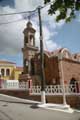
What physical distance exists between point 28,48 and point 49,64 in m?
4.31

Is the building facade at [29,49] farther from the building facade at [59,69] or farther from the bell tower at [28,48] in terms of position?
the building facade at [59,69]

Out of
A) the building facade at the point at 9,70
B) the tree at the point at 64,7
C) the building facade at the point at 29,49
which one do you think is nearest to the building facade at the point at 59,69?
the building facade at the point at 29,49

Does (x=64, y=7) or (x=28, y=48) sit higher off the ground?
(x=28, y=48)

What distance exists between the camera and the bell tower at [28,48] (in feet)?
Answer: 105

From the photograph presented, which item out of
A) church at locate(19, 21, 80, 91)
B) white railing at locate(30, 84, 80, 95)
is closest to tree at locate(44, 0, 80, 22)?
white railing at locate(30, 84, 80, 95)

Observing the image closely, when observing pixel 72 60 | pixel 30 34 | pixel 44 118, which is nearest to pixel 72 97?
pixel 44 118

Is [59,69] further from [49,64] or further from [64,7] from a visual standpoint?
[64,7]

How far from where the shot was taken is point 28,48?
31734 mm

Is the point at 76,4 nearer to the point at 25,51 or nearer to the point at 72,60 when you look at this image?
the point at 72,60

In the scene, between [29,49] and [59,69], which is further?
[29,49]

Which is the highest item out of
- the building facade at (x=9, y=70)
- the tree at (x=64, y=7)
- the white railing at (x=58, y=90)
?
the building facade at (x=9, y=70)

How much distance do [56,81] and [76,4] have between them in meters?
21.4

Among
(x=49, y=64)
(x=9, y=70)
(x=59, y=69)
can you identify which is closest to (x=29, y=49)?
(x=49, y=64)

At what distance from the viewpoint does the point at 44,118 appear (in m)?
11.2
